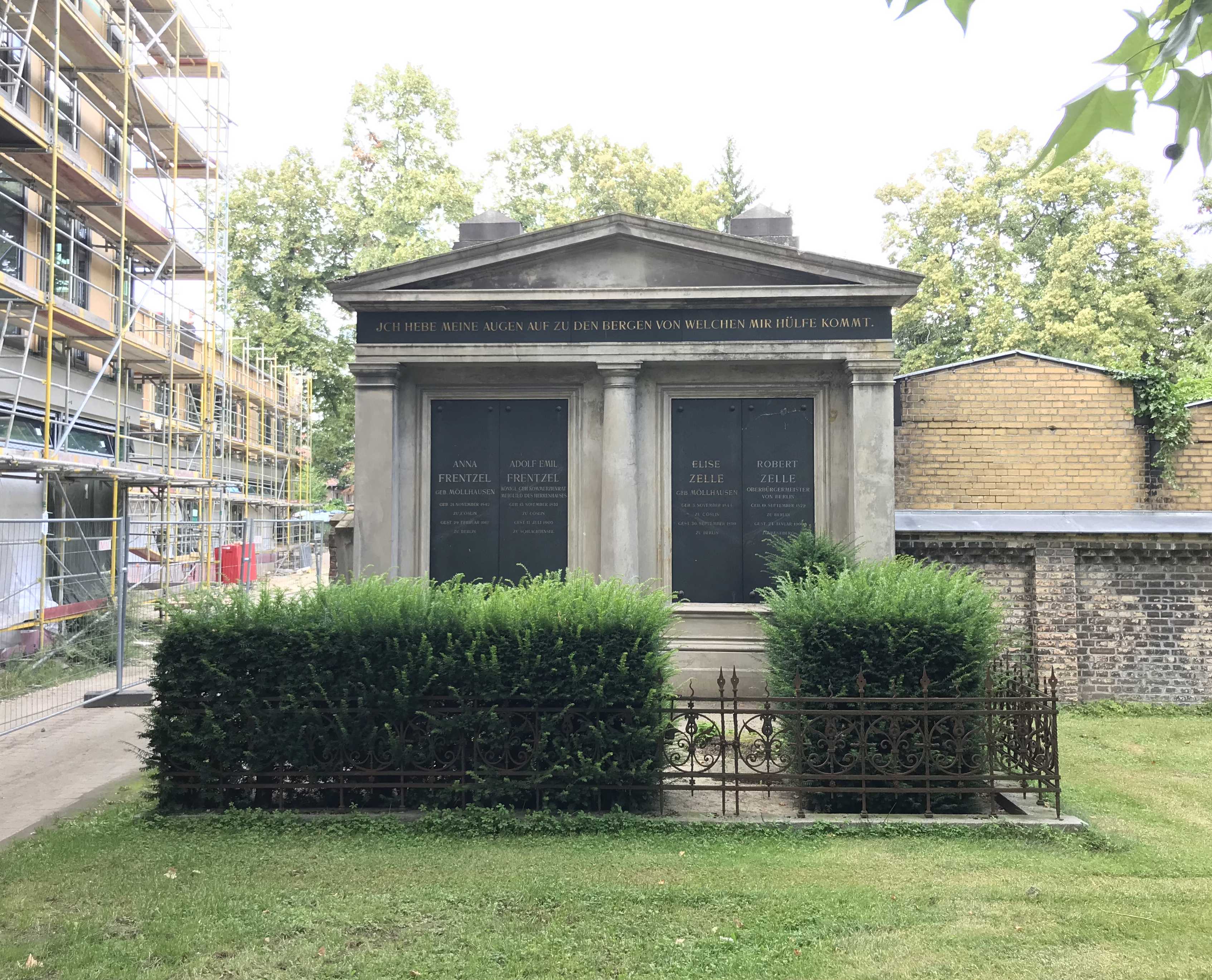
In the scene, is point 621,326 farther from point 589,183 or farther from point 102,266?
point 589,183

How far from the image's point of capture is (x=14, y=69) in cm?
1271

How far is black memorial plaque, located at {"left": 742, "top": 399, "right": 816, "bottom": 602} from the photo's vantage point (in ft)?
35.5

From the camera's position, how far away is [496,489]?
11.1 m

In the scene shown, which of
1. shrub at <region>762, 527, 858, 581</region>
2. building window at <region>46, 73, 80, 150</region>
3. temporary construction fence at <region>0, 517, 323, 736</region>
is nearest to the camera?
shrub at <region>762, 527, 858, 581</region>

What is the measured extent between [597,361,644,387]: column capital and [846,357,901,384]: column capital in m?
2.58

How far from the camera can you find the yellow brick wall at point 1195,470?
1171 cm

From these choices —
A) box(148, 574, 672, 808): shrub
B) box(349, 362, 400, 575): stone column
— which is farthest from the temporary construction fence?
box(349, 362, 400, 575): stone column

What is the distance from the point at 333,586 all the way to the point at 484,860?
2628 millimetres

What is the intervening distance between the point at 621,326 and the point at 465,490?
2.88 m

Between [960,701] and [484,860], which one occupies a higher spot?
[960,701]

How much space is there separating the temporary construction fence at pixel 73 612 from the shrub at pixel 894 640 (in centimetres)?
429

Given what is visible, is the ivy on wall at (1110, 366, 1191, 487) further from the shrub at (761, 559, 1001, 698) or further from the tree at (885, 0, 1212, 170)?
the tree at (885, 0, 1212, 170)

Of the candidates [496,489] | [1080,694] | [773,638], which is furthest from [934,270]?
[773,638]

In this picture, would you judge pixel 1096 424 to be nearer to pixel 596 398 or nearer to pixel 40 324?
pixel 596 398
